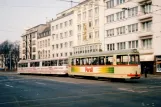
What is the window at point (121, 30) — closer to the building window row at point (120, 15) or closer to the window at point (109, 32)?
the building window row at point (120, 15)

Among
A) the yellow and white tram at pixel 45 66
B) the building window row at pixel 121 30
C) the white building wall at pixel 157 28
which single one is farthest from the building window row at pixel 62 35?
the white building wall at pixel 157 28

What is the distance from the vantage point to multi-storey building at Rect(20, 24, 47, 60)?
93.5 m

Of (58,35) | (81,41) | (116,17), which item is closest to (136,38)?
(116,17)

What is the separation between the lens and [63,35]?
73.1m

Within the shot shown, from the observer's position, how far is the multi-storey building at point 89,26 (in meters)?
56.9

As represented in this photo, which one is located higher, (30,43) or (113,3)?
(113,3)

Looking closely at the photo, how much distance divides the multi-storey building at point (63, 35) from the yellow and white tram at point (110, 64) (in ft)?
113

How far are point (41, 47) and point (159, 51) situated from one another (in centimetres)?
5213

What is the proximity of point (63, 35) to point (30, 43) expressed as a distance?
28211 mm

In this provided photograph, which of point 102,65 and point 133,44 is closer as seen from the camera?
point 102,65

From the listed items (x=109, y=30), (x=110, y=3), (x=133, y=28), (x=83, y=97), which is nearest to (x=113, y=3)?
(x=110, y=3)

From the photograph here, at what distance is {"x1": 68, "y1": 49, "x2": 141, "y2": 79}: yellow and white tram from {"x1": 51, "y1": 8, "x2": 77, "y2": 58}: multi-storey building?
34.4m

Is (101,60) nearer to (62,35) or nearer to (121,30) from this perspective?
(121,30)

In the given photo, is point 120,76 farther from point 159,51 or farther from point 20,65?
point 20,65
